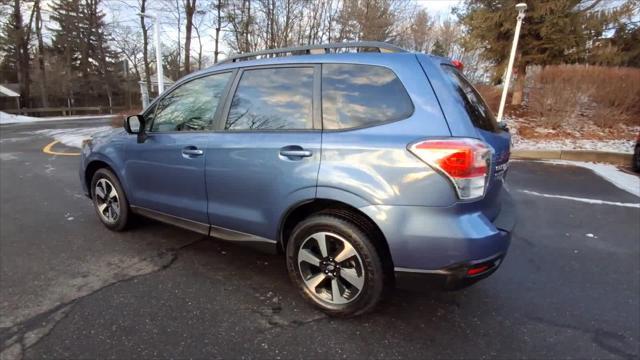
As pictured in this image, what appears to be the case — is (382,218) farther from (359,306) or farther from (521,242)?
(521,242)

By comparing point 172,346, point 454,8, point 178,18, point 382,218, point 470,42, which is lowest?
point 172,346

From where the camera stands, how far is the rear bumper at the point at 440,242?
2209mm

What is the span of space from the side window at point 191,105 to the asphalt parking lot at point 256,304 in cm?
123

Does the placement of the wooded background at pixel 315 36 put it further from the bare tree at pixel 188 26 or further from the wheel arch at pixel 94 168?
the wheel arch at pixel 94 168

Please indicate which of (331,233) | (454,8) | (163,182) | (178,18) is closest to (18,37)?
(178,18)

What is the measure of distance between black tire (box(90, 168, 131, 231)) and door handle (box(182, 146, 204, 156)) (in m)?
1.20

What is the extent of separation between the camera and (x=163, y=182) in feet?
11.2

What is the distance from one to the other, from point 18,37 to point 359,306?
3529 centimetres

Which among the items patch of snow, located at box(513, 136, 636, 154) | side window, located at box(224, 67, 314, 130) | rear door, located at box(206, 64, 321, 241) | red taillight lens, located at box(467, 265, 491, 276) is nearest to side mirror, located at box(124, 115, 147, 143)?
rear door, located at box(206, 64, 321, 241)

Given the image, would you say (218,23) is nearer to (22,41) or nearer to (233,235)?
(22,41)

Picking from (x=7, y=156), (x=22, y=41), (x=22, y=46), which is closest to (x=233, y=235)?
(x=7, y=156)

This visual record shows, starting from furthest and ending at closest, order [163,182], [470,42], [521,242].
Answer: [470,42] < [521,242] < [163,182]

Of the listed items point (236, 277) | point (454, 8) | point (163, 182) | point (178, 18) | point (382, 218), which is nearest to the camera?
point (382, 218)

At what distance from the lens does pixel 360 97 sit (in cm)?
248
